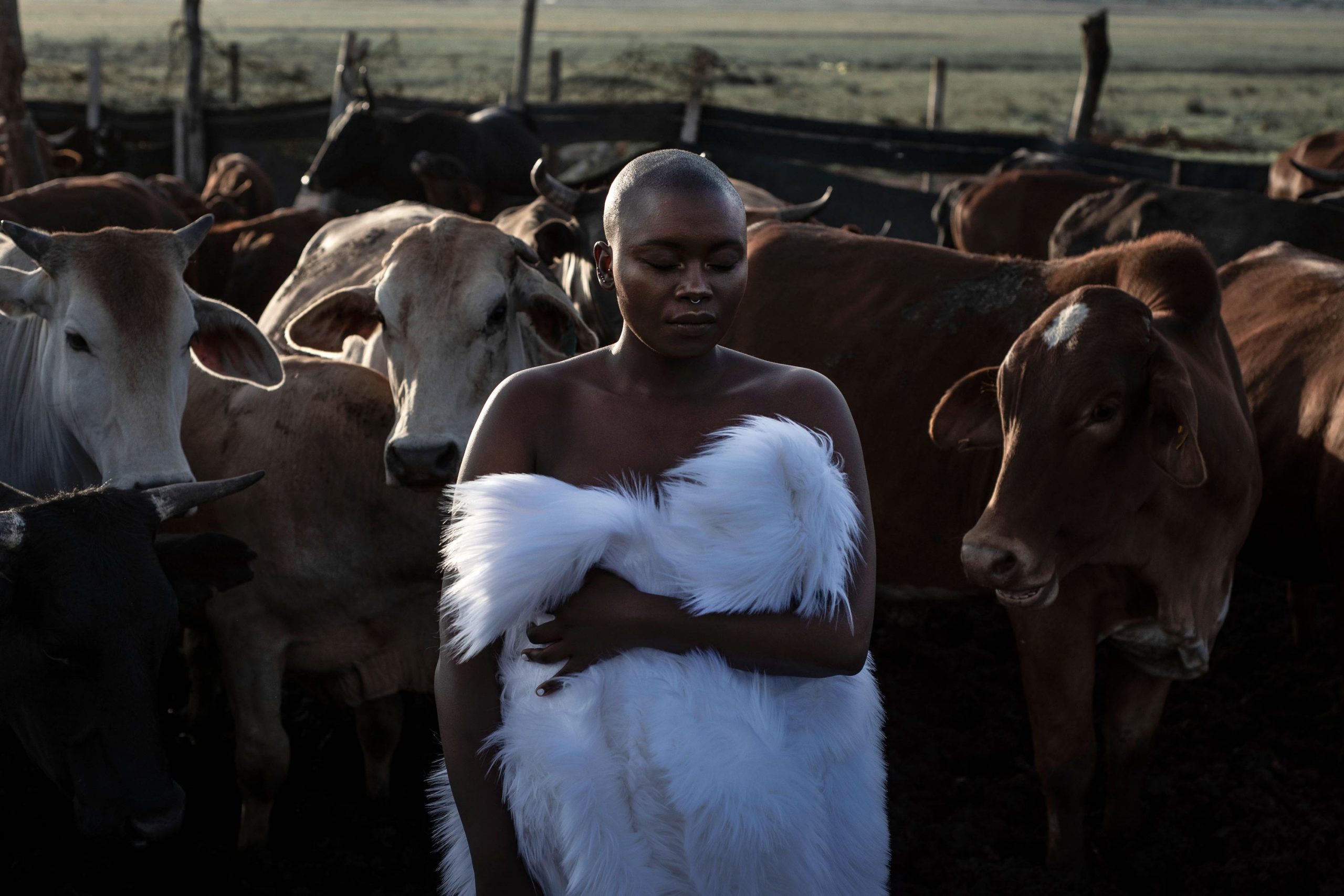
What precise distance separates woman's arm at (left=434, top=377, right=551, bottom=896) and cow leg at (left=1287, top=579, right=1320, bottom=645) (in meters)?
4.46

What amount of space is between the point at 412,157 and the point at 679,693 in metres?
10.0

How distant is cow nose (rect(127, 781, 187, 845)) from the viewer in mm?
2742

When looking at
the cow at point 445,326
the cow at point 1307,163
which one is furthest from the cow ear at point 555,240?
the cow at point 1307,163

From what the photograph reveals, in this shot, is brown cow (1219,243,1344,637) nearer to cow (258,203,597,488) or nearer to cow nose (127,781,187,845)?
cow (258,203,597,488)

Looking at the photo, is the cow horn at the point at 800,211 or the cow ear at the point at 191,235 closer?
the cow ear at the point at 191,235

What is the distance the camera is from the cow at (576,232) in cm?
555

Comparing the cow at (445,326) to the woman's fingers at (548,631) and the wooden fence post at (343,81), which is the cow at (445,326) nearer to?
the woman's fingers at (548,631)

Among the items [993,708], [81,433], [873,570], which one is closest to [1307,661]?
[993,708]

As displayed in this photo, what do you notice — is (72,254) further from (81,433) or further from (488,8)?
(488,8)

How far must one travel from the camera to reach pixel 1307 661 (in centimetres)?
501

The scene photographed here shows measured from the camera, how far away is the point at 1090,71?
1460 cm

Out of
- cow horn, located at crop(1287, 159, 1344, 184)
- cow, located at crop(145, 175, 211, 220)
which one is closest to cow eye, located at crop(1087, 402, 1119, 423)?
cow horn, located at crop(1287, 159, 1344, 184)

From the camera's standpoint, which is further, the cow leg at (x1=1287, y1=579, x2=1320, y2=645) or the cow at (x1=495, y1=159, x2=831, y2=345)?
the cow at (x1=495, y1=159, x2=831, y2=345)

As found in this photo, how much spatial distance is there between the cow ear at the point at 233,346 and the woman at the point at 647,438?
83.1 inches
